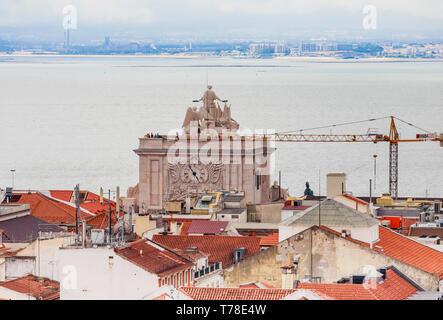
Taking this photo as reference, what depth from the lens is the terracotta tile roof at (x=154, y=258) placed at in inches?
741

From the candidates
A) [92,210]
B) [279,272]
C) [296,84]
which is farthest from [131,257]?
[296,84]

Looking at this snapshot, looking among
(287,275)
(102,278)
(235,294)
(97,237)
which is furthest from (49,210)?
(235,294)

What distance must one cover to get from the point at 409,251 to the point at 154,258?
594 centimetres

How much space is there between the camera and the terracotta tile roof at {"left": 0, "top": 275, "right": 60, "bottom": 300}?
64.2ft

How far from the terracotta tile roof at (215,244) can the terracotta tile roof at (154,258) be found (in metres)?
3.88

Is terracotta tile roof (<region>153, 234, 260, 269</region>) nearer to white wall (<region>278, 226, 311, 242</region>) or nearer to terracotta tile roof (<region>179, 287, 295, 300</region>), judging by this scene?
white wall (<region>278, 226, 311, 242</region>)

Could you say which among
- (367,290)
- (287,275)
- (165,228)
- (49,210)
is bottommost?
(49,210)

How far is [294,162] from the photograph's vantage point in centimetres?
8325

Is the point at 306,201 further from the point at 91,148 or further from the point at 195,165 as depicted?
the point at 91,148

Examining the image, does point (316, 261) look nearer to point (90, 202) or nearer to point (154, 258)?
point (154, 258)

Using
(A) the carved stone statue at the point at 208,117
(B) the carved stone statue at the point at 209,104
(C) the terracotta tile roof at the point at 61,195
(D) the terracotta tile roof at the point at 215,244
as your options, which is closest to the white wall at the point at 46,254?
(D) the terracotta tile roof at the point at 215,244

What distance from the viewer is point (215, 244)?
27312 millimetres

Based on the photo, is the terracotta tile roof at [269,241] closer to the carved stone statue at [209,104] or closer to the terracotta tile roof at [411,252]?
the terracotta tile roof at [411,252]
